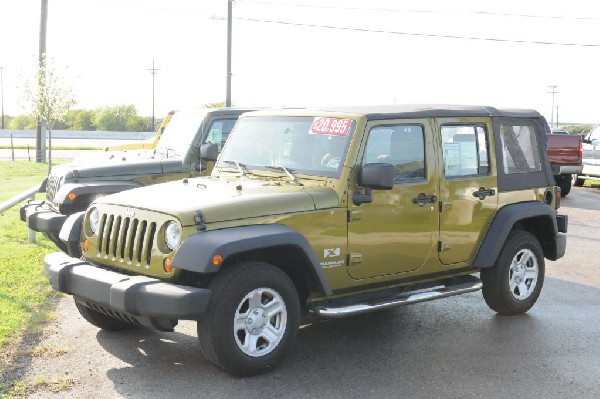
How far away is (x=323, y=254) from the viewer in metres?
6.30

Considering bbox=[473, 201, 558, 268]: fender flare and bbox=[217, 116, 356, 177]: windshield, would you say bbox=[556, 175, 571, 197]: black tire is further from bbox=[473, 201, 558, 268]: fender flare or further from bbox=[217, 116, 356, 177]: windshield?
bbox=[217, 116, 356, 177]: windshield

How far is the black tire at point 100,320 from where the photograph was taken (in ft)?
23.1

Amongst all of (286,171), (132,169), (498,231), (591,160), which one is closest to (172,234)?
(286,171)

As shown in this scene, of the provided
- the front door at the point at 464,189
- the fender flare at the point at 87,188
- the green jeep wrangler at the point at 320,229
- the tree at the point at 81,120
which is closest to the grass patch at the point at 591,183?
the green jeep wrangler at the point at 320,229

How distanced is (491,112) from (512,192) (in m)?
0.77

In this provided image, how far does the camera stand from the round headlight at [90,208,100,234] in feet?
21.8

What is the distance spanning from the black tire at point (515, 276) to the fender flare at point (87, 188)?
179 inches

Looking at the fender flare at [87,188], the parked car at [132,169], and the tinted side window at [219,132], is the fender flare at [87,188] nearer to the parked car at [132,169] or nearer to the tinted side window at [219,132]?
the parked car at [132,169]

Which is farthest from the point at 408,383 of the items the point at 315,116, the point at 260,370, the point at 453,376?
the point at 315,116

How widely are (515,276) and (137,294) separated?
3.85 m

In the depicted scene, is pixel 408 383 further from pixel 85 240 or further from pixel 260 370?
pixel 85 240

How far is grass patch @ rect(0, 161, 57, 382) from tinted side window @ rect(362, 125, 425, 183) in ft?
10.5

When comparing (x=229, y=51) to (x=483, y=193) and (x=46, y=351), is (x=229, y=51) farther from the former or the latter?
(x=46, y=351)

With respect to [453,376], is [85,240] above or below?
above
